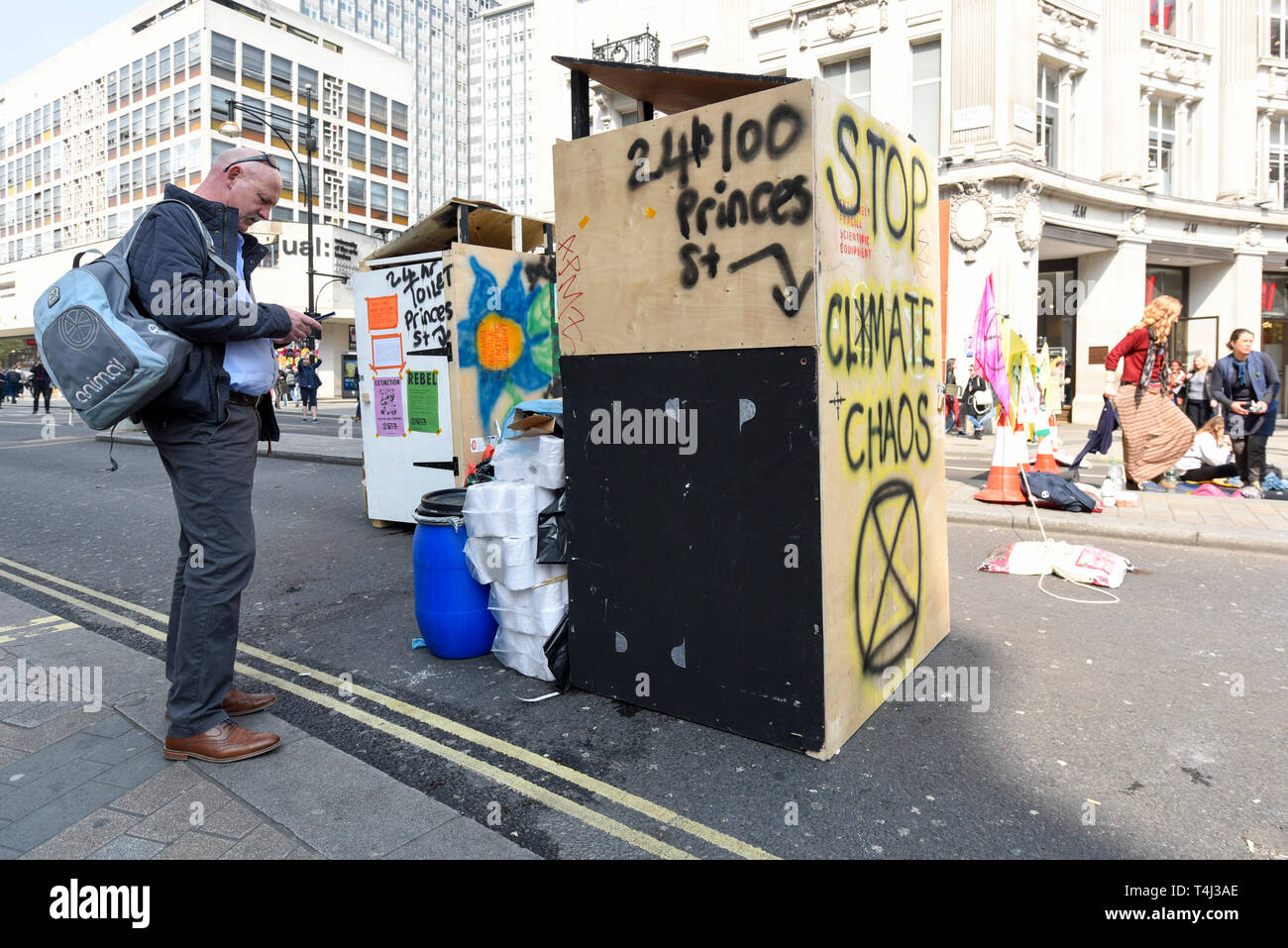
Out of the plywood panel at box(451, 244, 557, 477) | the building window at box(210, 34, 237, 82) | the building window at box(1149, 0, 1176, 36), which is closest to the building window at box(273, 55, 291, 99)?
the building window at box(210, 34, 237, 82)

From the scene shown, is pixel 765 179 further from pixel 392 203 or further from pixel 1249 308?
pixel 392 203

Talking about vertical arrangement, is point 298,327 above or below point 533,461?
above

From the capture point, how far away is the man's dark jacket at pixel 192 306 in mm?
2805

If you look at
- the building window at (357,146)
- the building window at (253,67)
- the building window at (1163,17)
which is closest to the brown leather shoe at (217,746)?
the building window at (1163,17)

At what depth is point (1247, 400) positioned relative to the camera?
9.16 metres

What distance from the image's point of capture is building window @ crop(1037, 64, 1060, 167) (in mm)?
20625

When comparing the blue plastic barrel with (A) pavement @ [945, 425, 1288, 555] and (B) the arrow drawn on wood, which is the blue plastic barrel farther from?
(A) pavement @ [945, 425, 1288, 555]

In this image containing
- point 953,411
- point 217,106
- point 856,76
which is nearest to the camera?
point 953,411

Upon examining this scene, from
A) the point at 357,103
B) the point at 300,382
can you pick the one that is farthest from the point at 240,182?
the point at 357,103

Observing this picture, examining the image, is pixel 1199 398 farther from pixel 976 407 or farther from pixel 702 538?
pixel 702 538

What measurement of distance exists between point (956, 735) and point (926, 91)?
68.5 feet

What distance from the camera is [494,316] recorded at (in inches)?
272

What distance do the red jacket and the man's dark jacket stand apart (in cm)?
853
